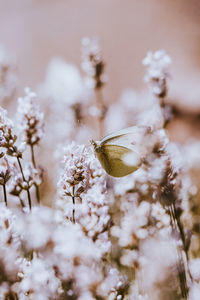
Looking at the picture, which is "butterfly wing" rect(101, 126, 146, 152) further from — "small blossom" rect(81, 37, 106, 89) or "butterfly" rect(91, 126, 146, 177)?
"small blossom" rect(81, 37, 106, 89)

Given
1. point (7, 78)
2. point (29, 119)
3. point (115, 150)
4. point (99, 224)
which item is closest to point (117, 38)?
point (7, 78)

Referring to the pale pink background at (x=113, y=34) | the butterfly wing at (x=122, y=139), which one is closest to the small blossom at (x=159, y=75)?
the butterfly wing at (x=122, y=139)

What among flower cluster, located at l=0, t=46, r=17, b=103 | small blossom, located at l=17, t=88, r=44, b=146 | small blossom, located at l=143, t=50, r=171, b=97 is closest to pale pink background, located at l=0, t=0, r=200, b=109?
flower cluster, located at l=0, t=46, r=17, b=103

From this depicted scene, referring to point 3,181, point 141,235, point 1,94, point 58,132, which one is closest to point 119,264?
point 141,235

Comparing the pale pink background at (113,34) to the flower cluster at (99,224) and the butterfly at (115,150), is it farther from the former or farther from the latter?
the butterfly at (115,150)

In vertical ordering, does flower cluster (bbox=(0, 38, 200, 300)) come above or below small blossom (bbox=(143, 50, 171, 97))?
below
